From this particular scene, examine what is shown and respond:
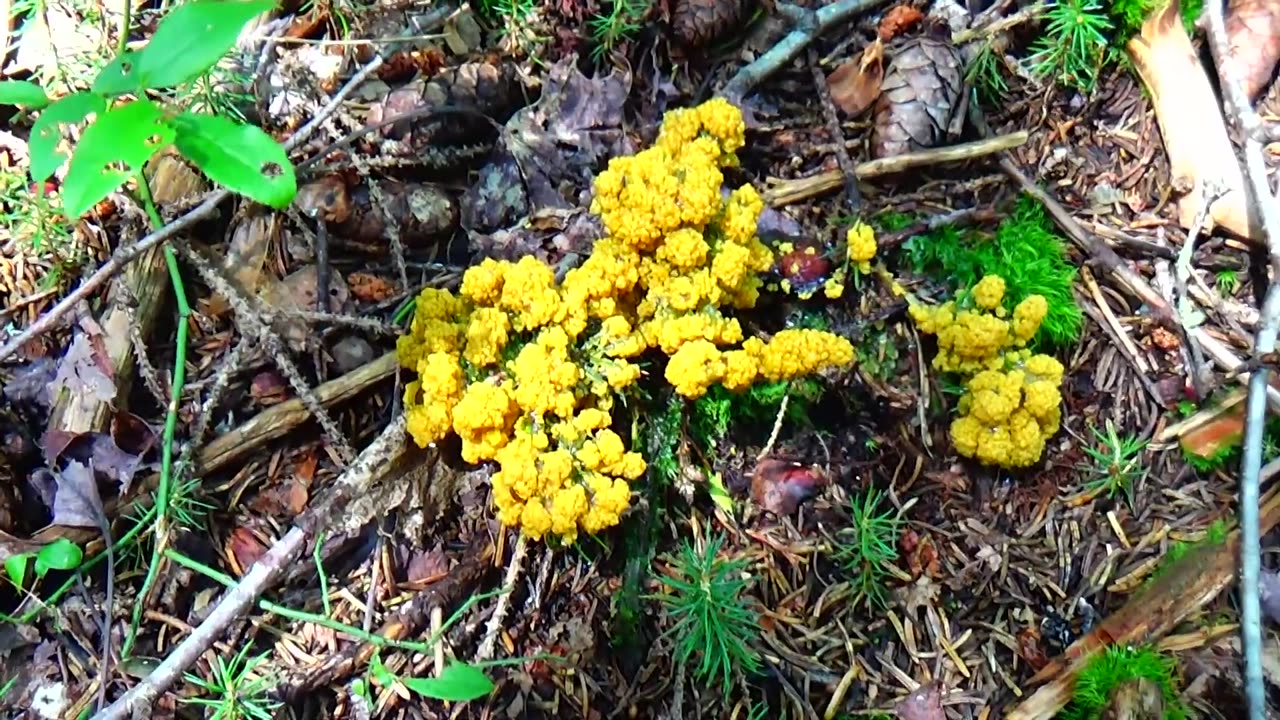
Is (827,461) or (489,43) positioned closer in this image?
(827,461)

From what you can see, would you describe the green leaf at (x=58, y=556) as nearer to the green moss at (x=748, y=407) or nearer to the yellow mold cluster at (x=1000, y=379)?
the green moss at (x=748, y=407)

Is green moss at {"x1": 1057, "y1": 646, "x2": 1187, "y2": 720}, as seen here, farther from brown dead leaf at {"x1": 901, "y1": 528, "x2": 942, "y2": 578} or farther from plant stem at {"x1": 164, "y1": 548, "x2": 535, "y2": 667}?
plant stem at {"x1": 164, "y1": 548, "x2": 535, "y2": 667}

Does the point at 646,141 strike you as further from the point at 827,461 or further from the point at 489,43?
the point at 827,461

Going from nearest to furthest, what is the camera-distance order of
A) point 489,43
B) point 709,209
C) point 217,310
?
point 709,209, point 217,310, point 489,43

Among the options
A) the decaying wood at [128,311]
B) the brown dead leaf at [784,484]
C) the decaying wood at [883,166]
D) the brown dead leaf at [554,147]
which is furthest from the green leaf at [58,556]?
the decaying wood at [883,166]

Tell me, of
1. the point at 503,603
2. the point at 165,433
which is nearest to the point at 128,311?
the point at 165,433

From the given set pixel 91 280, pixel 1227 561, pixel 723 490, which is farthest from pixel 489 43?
pixel 1227 561

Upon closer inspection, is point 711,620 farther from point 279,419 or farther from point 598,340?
point 279,419

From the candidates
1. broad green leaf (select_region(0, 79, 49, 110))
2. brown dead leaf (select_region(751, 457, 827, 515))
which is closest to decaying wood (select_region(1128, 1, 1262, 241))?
brown dead leaf (select_region(751, 457, 827, 515))
